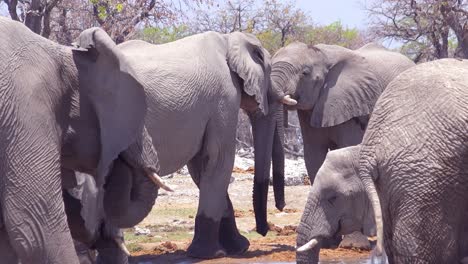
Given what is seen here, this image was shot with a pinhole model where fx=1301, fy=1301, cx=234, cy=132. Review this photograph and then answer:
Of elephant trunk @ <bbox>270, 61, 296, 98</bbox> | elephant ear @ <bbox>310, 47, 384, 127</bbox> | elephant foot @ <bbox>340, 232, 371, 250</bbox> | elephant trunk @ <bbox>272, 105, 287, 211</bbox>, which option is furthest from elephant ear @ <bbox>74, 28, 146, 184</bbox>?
elephant ear @ <bbox>310, 47, 384, 127</bbox>

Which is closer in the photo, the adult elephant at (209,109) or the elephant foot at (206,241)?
the adult elephant at (209,109)

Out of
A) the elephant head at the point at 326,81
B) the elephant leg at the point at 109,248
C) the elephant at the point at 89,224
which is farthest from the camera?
the elephant head at the point at 326,81

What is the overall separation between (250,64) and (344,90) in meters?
1.86

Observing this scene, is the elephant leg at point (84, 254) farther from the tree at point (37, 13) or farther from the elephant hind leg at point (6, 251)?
the tree at point (37, 13)

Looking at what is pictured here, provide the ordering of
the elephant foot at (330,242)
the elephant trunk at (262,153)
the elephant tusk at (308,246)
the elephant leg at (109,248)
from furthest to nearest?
the elephant trunk at (262,153)
the elephant foot at (330,242)
the elephant tusk at (308,246)
the elephant leg at (109,248)

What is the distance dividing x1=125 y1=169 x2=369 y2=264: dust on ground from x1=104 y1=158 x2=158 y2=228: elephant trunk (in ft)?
14.0

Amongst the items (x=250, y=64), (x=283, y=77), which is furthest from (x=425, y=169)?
(x=283, y=77)

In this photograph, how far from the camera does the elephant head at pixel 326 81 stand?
44.2ft

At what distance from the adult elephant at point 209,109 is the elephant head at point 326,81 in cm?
A: 50

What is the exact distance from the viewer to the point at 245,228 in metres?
14.2

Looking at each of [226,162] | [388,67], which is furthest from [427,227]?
[388,67]

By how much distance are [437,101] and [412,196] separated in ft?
1.48

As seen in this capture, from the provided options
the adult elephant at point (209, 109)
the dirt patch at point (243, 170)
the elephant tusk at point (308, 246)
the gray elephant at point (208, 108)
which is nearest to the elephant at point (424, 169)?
the elephant tusk at point (308, 246)

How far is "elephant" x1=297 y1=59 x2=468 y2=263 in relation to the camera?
5781 millimetres
